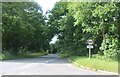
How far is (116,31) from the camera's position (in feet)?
102

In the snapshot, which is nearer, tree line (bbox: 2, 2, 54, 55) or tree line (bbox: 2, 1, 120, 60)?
tree line (bbox: 2, 1, 120, 60)

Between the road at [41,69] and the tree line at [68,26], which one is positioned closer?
the road at [41,69]

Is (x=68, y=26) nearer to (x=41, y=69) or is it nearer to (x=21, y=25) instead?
(x=21, y=25)

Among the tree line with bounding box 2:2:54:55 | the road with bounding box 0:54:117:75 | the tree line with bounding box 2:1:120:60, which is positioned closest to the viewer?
the road with bounding box 0:54:117:75

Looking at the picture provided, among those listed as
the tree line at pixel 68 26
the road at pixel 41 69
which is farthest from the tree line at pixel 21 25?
the road at pixel 41 69

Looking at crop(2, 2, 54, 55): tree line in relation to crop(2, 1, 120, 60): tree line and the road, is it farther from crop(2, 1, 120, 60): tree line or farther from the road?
the road

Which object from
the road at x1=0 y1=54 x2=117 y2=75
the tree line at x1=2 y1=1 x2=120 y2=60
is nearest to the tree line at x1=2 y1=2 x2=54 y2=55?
the tree line at x1=2 y1=1 x2=120 y2=60

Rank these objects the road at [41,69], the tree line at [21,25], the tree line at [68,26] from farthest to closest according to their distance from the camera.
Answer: the tree line at [21,25] < the tree line at [68,26] < the road at [41,69]

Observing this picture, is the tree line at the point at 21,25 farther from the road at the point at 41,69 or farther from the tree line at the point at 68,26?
the road at the point at 41,69

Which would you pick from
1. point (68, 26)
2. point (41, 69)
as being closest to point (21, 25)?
point (68, 26)

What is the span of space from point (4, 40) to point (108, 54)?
2404 cm

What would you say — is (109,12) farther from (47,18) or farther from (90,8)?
(47,18)

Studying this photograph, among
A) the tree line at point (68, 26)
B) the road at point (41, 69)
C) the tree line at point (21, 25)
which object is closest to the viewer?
the road at point (41, 69)

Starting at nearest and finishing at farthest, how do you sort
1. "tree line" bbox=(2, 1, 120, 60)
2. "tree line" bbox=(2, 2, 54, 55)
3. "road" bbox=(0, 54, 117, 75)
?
"road" bbox=(0, 54, 117, 75), "tree line" bbox=(2, 1, 120, 60), "tree line" bbox=(2, 2, 54, 55)
